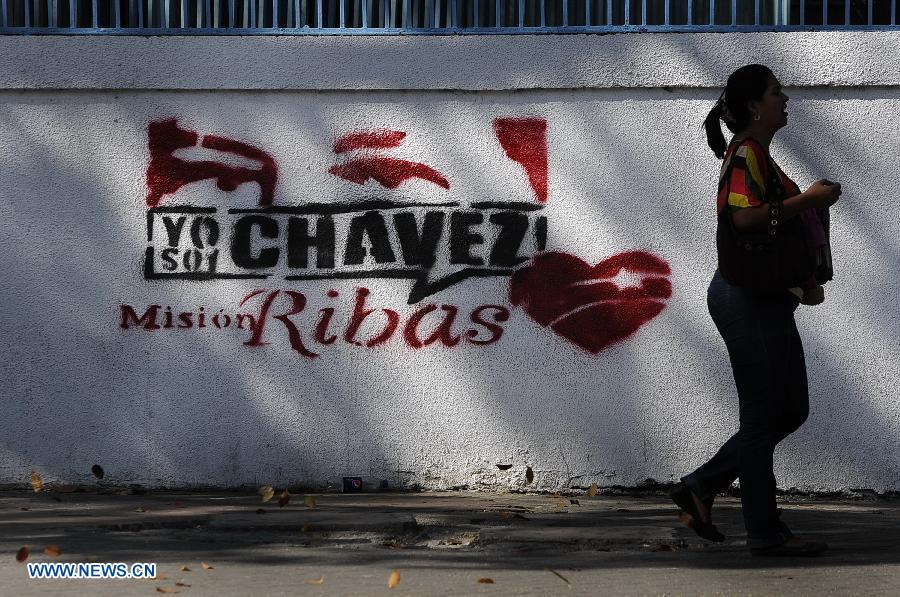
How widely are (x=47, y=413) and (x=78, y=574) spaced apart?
2212mm

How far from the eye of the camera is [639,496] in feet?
20.0

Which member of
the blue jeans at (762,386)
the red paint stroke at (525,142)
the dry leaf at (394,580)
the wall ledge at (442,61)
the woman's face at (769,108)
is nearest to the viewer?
the dry leaf at (394,580)

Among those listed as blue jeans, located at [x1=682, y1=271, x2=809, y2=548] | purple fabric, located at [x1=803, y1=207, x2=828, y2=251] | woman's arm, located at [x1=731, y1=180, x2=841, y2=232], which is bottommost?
blue jeans, located at [x1=682, y1=271, x2=809, y2=548]

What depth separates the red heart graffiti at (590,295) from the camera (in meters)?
6.14

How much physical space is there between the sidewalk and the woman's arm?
1116 mm

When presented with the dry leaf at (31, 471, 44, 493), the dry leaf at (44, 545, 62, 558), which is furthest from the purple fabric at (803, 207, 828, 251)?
the dry leaf at (31, 471, 44, 493)

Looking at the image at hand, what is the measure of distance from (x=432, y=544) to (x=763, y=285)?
5.14 ft

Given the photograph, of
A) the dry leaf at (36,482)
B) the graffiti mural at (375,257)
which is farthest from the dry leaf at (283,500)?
the dry leaf at (36,482)

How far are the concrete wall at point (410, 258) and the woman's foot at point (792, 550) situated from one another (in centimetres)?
169

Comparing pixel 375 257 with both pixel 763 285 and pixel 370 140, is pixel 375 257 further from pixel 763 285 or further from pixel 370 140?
pixel 763 285

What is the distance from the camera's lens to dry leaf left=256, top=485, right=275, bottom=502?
592 cm

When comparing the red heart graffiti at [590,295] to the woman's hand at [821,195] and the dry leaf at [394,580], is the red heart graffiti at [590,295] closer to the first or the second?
the woman's hand at [821,195]

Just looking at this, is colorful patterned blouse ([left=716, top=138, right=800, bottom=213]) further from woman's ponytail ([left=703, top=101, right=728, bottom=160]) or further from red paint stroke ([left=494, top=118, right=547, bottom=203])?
red paint stroke ([left=494, top=118, right=547, bottom=203])

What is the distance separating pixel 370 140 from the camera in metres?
6.22
